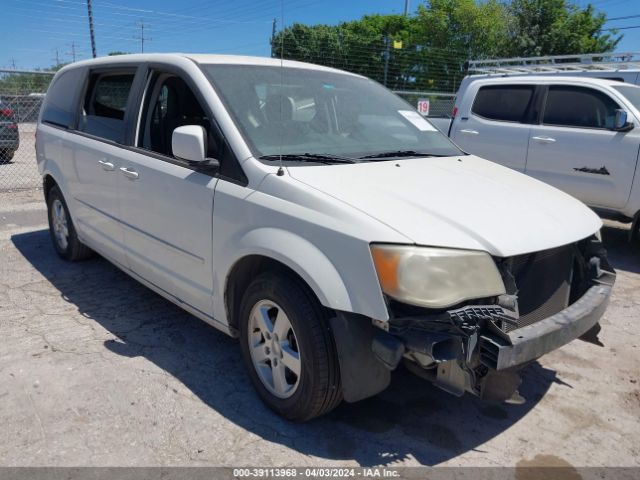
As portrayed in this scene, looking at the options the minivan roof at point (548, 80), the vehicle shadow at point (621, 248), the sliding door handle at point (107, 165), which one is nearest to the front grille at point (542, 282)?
the sliding door handle at point (107, 165)

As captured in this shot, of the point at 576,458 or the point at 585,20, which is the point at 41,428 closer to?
the point at 576,458

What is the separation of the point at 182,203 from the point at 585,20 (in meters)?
36.4

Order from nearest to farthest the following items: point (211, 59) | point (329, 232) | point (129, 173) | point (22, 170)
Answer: point (329, 232) → point (211, 59) → point (129, 173) → point (22, 170)

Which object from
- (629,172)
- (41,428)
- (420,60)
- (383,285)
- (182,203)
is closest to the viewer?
(383,285)

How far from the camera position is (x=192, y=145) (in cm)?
297

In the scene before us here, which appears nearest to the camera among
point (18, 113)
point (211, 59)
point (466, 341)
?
point (466, 341)

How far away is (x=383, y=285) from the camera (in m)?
2.29

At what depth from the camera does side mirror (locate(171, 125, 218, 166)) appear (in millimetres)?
2959

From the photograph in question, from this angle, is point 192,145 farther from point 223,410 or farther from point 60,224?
point 60,224

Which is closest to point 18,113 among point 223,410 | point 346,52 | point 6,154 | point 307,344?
point 6,154

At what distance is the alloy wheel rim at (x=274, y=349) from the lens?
2.77 m

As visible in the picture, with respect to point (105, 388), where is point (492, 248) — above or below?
above

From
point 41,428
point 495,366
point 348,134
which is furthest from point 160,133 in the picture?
point 495,366

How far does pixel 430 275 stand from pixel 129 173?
2331mm
